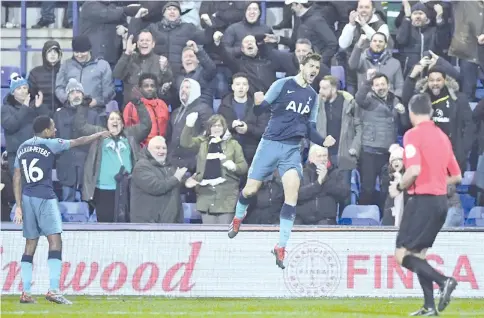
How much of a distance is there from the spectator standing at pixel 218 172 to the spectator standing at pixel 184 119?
0.52 metres

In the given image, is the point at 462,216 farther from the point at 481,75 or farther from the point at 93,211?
the point at 93,211

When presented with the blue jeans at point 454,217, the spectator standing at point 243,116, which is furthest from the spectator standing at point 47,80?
the blue jeans at point 454,217

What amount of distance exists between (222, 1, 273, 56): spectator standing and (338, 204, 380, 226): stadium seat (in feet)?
9.25

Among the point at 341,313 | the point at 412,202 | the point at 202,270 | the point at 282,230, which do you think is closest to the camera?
the point at 412,202

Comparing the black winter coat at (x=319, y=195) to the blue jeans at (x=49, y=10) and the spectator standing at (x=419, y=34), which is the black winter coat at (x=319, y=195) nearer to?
the spectator standing at (x=419, y=34)

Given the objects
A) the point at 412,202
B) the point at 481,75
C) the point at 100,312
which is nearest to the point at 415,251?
the point at 412,202

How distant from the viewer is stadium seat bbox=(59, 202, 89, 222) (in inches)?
756

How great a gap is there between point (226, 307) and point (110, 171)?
12.8 ft

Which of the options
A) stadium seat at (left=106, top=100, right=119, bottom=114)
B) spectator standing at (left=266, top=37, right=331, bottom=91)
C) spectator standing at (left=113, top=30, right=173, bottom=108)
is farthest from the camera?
stadium seat at (left=106, top=100, right=119, bottom=114)

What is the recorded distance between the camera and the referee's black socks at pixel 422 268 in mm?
13008

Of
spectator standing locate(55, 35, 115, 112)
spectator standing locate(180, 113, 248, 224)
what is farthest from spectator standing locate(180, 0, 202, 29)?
spectator standing locate(180, 113, 248, 224)

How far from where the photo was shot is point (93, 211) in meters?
19.5

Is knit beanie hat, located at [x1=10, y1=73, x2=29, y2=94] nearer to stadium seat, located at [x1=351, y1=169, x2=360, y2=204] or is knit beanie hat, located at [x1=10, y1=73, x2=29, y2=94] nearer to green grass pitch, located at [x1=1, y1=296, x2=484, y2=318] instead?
green grass pitch, located at [x1=1, y1=296, x2=484, y2=318]

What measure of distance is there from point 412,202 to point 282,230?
108 inches
